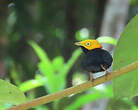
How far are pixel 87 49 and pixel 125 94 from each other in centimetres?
9

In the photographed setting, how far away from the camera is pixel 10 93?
41 cm

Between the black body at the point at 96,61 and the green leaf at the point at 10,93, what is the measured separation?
0.36ft

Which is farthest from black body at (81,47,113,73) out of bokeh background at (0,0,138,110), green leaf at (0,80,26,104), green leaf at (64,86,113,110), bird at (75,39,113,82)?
bokeh background at (0,0,138,110)

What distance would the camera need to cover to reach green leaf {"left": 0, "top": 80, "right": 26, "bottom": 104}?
40 centimetres

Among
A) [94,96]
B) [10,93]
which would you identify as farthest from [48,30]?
[10,93]

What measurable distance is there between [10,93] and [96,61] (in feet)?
0.44

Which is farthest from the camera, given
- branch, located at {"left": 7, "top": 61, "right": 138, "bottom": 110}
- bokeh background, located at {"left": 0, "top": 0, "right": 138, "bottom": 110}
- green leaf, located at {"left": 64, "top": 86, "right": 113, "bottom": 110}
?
bokeh background, located at {"left": 0, "top": 0, "right": 138, "bottom": 110}

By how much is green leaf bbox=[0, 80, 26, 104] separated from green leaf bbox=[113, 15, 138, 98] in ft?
0.45

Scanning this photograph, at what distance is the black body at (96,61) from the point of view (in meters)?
0.36

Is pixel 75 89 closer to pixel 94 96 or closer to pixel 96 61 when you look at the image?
pixel 96 61

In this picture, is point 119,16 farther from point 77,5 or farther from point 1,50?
point 77,5

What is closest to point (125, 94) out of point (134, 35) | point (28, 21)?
point (134, 35)

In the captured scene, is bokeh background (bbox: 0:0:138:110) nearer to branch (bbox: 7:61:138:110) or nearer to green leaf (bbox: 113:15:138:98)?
green leaf (bbox: 113:15:138:98)

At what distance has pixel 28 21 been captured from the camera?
220 centimetres
